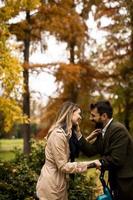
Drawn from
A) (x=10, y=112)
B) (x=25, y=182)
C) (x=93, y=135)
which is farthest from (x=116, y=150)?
(x=10, y=112)

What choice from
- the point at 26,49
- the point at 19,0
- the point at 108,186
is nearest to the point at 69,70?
the point at 26,49

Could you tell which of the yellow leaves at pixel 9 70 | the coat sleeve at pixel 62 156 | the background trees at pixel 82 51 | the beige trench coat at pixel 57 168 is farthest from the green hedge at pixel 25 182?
the background trees at pixel 82 51

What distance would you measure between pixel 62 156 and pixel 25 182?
3259 mm

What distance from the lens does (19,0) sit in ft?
36.8

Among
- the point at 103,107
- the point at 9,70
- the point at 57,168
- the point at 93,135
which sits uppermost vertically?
the point at 9,70

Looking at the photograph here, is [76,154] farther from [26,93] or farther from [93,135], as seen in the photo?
[26,93]

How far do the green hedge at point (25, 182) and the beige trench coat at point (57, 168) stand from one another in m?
2.62

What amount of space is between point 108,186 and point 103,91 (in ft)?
69.1

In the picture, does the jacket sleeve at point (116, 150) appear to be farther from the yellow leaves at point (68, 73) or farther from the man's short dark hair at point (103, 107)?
the yellow leaves at point (68, 73)

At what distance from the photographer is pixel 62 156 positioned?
5.70 metres

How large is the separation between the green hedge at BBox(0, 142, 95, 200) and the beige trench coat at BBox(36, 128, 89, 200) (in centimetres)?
262

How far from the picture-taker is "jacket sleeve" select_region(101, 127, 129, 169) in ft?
18.3

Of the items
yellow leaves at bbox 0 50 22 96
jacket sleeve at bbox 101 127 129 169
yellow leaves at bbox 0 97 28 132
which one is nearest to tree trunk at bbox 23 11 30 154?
yellow leaves at bbox 0 97 28 132

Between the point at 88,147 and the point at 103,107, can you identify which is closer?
the point at 103,107
